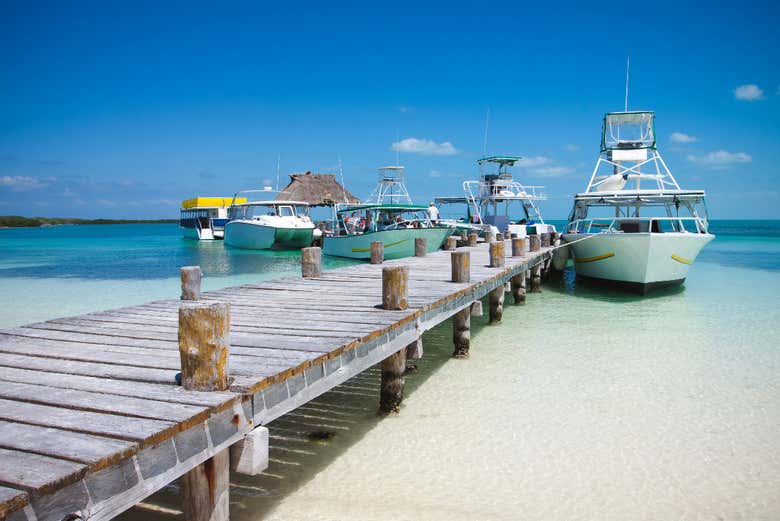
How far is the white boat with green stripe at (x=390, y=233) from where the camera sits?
25.3m

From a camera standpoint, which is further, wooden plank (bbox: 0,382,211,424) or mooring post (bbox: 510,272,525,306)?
mooring post (bbox: 510,272,525,306)

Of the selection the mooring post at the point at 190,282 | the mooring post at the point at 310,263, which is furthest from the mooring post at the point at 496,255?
the mooring post at the point at 190,282

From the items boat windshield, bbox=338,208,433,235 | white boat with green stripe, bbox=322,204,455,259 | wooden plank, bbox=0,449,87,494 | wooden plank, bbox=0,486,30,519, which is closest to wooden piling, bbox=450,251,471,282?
wooden plank, bbox=0,449,87,494

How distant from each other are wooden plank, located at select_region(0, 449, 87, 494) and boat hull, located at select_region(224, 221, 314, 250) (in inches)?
1431

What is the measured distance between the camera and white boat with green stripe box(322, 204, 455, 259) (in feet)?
83.0

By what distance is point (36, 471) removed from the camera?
2367 mm

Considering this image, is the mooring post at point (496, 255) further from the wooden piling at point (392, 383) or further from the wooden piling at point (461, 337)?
the wooden piling at point (392, 383)

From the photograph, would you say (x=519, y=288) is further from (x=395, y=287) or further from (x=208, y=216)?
(x=208, y=216)

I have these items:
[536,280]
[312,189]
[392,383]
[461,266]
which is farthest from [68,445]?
[312,189]

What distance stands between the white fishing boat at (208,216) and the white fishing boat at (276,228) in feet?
49.2

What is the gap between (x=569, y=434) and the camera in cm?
631

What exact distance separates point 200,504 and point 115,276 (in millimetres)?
24971

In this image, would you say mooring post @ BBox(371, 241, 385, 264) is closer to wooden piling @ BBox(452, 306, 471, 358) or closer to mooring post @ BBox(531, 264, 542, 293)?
wooden piling @ BBox(452, 306, 471, 358)

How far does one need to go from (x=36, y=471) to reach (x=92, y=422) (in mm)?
552
